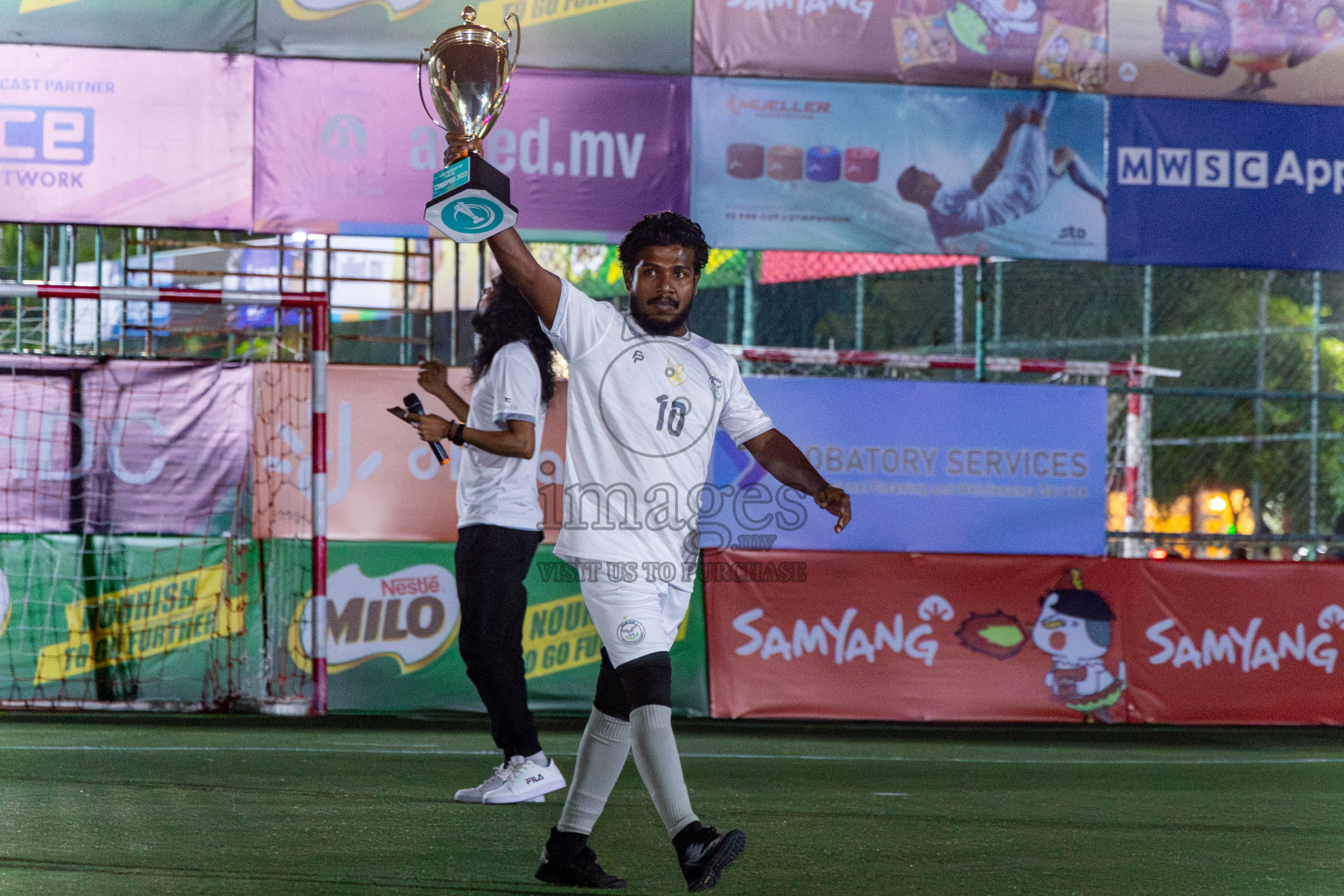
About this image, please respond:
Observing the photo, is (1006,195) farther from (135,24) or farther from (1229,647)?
(135,24)

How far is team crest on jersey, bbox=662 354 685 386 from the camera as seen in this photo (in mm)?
4262

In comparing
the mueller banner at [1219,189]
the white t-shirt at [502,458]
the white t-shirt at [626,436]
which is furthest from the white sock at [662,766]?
the mueller banner at [1219,189]

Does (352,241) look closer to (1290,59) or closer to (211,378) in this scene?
(211,378)

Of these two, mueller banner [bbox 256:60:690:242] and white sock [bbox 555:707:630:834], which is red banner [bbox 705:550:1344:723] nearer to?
mueller banner [bbox 256:60:690:242]

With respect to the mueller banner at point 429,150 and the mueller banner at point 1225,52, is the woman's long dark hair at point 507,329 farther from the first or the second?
the mueller banner at point 1225,52

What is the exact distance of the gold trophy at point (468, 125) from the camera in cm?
378

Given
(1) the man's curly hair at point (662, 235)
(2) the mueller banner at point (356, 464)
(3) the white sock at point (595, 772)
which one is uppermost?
(1) the man's curly hair at point (662, 235)

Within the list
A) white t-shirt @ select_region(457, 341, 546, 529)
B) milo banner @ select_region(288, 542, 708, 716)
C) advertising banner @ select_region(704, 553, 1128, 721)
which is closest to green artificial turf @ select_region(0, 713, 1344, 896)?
milo banner @ select_region(288, 542, 708, 716)

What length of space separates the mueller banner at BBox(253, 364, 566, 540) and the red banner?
1.53m

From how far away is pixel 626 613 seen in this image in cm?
409

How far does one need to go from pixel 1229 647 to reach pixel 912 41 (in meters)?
4.44

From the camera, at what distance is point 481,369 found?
595 centimetres

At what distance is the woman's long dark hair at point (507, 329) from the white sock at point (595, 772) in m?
2.01

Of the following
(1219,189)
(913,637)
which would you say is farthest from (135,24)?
(1219,189)
